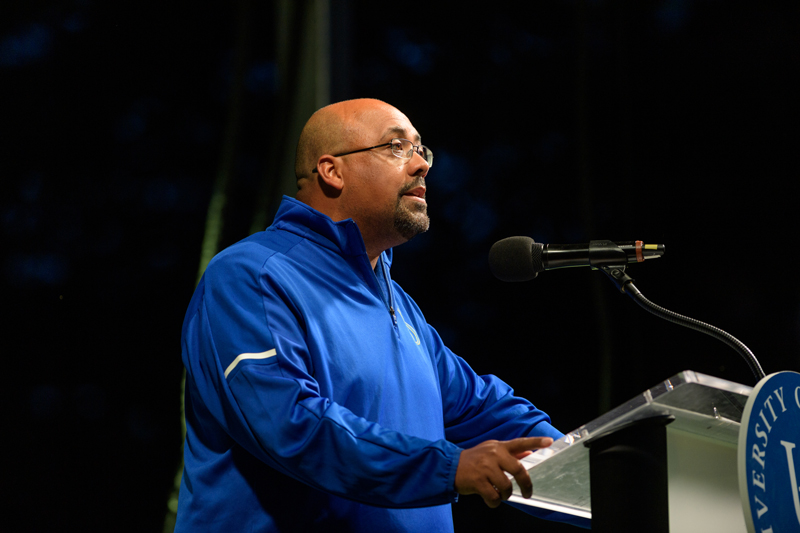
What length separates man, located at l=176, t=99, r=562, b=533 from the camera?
1.03 m

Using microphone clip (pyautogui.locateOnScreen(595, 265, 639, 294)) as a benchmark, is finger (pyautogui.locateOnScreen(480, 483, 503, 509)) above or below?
below

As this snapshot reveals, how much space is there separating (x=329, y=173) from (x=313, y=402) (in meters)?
0.81

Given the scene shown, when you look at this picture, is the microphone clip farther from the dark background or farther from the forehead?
the dark background

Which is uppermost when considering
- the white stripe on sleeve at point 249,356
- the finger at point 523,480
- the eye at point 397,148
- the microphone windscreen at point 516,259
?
the eye at point 397,148

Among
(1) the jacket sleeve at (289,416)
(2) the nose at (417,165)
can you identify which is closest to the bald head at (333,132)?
(2) the nose at (417,165)

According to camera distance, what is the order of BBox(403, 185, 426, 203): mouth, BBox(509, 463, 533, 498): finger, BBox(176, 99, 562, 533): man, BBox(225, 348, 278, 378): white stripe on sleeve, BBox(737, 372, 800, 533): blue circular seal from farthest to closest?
BBox(403, 185, 426, 203): mouth
BBox(225, 348, 278, 378): white stripe on sleeve
BBox(176, 99, 562, 533): man
BBox(509, 463, 533, 498): finger
BBox(737, 372, 800, 533): blue circular seal

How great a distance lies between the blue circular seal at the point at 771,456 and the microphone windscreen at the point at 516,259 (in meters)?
0.54

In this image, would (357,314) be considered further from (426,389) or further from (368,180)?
(368,180)

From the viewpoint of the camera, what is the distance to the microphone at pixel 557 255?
1250mm

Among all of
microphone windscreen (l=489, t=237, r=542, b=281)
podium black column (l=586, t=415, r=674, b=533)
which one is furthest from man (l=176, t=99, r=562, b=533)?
microphone windscreen (l=489, t=237, r=542, b=281)

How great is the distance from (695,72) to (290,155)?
136cm

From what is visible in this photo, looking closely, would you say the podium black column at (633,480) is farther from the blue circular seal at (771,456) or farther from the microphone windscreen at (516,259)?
the microphone windscreen at (516,259)

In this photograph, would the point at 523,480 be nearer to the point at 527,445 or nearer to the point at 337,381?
the point at 527,445

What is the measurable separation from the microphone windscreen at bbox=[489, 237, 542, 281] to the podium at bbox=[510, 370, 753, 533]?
0.48 m
